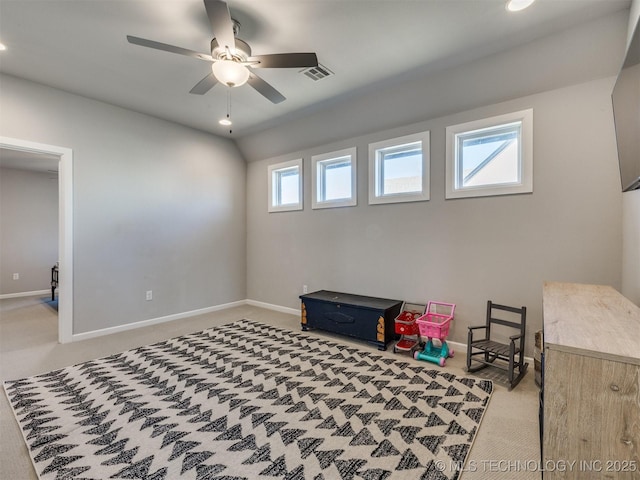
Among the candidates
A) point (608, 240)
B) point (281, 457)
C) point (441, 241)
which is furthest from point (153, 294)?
point (608, 240)

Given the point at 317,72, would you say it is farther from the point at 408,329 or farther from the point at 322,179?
the point at 408,329

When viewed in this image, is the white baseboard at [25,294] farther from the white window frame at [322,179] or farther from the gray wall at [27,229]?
the white window frame at [322,179]

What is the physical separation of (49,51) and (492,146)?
457 centimetres

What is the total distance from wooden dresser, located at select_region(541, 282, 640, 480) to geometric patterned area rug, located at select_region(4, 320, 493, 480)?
2.37ft

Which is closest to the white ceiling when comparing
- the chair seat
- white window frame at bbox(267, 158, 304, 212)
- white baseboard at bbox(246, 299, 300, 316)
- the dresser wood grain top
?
white window frame at bbox(267, 158, 304, 212)

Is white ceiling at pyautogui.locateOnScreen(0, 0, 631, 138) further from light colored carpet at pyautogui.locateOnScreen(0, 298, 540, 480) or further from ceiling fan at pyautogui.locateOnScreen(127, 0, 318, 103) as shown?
light colored carpet at pyautogui.locateOnScreen(0, 298, 540, 480)

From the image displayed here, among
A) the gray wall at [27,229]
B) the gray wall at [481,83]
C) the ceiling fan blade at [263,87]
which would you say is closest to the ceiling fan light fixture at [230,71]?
the ceiling fan blade at [263,87]

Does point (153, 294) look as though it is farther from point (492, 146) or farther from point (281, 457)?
point (492, 146)

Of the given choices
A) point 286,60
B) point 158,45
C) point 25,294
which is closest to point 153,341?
point 158,45

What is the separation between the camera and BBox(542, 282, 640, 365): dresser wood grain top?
1043 mm

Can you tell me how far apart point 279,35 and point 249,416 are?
121 inches

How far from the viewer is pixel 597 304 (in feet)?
5.55

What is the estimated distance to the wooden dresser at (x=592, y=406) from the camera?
3.28ft

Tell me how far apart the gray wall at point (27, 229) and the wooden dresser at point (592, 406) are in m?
9.18
